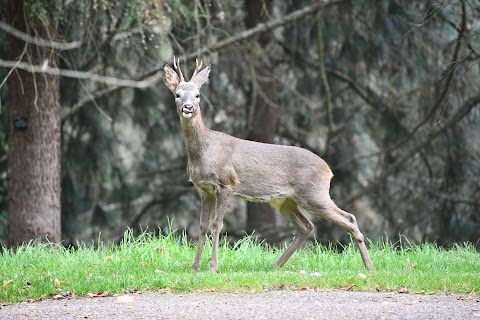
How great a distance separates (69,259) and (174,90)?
2.04 m

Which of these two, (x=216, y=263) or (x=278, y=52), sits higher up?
(x=278, y=52)

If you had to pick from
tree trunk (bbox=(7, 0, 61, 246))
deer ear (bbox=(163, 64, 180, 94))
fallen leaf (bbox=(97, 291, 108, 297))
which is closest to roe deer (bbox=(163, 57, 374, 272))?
deer ear (bbox=(163, 64, 180, 94))

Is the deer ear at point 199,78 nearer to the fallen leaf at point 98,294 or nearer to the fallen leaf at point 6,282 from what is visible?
the fallen leaf at point 98,294

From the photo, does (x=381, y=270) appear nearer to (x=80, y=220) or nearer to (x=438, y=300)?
(x=438, y=300)

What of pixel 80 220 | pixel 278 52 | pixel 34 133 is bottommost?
pixel 80 220

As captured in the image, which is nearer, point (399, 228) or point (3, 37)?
point (3, 37)

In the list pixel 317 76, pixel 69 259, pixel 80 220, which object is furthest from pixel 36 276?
pixel 317 76

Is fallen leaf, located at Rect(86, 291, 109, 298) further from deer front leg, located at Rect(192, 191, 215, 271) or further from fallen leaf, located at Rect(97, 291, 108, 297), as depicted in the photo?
deer front leg, located at Rect(192, 191, 215, 271)

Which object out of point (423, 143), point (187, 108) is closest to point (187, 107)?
point (187, 108)

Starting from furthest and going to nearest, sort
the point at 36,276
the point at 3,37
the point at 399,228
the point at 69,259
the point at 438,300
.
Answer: the point at 399,228 → the point at 3,37 → the point at 69,259 → the point at 36,276 → the point at 438,300

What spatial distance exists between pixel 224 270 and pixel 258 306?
1.95 metres

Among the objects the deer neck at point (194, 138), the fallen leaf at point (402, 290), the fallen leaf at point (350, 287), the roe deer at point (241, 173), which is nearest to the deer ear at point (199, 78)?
the roe deer at point (241, 173)

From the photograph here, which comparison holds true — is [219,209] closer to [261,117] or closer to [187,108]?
[187,108]

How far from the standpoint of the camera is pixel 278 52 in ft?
53.6
